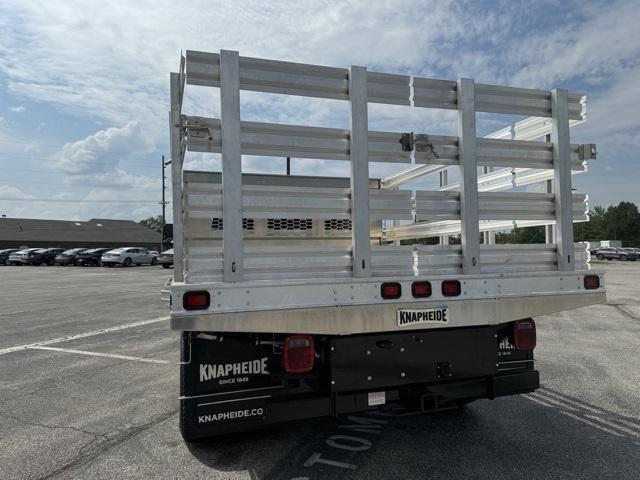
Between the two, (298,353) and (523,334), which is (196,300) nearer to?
(298,353)

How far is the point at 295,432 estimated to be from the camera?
3865 millimetres

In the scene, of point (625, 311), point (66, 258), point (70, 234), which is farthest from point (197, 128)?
point (70, 234)

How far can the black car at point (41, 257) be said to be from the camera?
39578 millimetres

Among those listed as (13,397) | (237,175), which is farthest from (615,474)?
(13,397)

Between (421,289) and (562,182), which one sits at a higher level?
(562,182)

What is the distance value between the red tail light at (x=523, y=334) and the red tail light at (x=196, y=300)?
237cm

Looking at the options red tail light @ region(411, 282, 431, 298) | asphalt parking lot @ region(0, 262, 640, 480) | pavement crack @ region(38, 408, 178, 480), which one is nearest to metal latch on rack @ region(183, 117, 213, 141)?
red tail light @ region(411, 282, 431, 298)

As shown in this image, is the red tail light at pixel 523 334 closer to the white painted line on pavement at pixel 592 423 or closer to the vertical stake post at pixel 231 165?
the white painted line on pavement at pixel 592 423

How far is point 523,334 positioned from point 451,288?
0.99 metres

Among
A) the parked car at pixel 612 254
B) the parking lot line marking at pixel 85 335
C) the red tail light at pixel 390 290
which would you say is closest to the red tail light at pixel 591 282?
the red tail light at pixel 390 290

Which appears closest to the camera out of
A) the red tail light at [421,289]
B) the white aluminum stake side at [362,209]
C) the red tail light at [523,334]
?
the white aluminum stake side at [362,209]

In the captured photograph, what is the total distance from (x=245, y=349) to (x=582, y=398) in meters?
3.76

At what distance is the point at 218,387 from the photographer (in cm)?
300

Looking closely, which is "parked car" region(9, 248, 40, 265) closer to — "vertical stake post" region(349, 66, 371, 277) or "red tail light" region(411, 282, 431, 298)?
"vertical stake post" region(349, 66, 371, 277)
